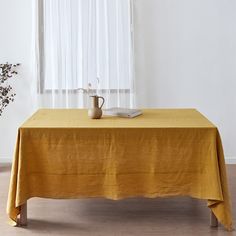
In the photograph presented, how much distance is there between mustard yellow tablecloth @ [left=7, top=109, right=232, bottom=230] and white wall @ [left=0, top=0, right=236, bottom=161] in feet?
5.40

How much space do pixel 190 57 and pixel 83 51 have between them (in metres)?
1.07

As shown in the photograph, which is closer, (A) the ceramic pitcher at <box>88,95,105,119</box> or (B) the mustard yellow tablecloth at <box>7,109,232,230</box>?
(B) the mustard yellow tablecloth at <box>7,109,232,230</box>

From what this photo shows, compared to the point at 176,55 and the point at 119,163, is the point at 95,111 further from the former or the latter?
the point at 176,55

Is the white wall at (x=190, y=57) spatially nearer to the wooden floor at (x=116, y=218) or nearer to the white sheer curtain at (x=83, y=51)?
the white sheer curtain at (x=83, y=51)

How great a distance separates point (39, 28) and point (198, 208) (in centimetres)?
237

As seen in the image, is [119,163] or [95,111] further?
[95,111]

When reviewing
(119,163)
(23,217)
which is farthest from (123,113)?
(23,217)

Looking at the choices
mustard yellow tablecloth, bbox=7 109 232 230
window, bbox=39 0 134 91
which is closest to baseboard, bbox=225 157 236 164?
window, bbox=39 0 134 91

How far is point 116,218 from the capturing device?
333 cm

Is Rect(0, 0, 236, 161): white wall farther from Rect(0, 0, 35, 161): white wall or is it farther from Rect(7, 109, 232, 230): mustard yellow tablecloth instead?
Rect(7, 109, 232, 230): mustard yellow tablecloth

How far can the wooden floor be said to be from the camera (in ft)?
10.2

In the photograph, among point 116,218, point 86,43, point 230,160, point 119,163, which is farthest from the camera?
point 230,160

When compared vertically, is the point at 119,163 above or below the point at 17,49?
below

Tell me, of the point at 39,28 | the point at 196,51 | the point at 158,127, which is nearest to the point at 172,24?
the point at 196,51
